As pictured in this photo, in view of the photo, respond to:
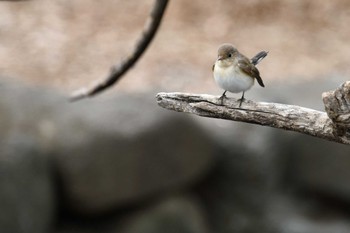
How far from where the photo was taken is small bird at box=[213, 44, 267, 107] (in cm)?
308

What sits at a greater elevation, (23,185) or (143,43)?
(143,43)

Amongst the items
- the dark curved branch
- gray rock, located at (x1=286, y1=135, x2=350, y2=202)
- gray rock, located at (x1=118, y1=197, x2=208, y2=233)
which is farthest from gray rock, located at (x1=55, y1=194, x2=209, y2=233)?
the dark curved branch

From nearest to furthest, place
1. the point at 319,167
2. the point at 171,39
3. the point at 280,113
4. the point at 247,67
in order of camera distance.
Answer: the point at 280,113 → the point at 247,67 → the point at 319,167 → the point at 171,39

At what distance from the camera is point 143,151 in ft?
17.9

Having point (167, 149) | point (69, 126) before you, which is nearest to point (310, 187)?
point (167, 149)

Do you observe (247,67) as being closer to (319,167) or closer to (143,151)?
(143,151)

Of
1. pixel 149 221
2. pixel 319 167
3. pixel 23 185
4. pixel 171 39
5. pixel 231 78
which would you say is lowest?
pixel 149 221

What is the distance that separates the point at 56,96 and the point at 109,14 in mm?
2032

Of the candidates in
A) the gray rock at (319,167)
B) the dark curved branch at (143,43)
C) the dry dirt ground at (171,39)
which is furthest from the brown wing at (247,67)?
the dry dirt ground at (171,39)

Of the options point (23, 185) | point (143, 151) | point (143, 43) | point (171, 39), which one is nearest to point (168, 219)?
point (143, 151)

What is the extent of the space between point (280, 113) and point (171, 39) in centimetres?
485

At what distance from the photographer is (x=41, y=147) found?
5301mm

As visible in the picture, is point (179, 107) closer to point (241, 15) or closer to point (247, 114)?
point (247, 114)

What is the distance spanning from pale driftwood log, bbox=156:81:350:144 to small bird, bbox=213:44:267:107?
414 millimetres
